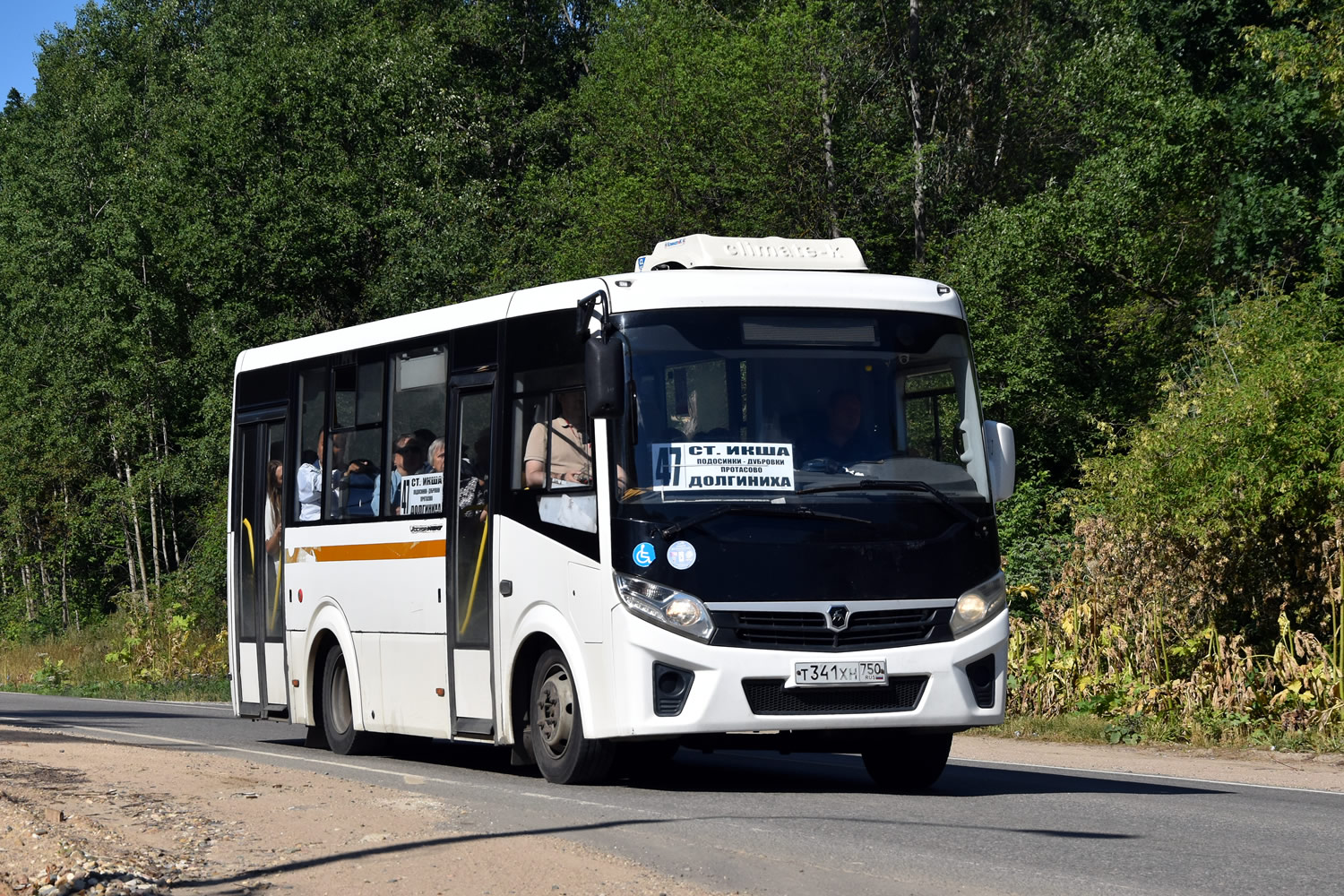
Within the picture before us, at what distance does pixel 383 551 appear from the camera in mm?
13594

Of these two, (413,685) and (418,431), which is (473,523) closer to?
(418,431)

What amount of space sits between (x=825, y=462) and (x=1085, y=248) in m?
25.1

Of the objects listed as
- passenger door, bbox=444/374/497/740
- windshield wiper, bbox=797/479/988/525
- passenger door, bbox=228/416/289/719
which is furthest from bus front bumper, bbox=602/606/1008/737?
passenger door, bbox=228/416/289/719

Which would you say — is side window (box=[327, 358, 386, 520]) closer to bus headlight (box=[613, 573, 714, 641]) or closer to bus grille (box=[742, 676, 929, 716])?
bus headlight (box=[613, 573, 714, 641])

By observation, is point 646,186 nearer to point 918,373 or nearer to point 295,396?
point 295,396

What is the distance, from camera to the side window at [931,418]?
36.3 ft

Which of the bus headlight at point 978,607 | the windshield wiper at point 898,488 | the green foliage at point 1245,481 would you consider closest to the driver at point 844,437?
the windshield wiper at point 898,488

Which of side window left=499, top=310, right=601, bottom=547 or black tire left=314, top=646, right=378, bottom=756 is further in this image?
black tire left=314, top=646, right=378, bottom=756

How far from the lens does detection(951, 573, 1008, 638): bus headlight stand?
1080 cm

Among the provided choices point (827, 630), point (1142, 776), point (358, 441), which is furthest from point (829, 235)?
point (827, 630)

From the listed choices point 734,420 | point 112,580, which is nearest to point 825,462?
point 734,420

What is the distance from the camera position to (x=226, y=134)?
4247cm

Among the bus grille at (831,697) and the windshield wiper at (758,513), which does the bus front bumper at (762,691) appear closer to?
the bus grille at (831,697)

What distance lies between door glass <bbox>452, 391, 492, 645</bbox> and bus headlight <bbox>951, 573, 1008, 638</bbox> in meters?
3.23
